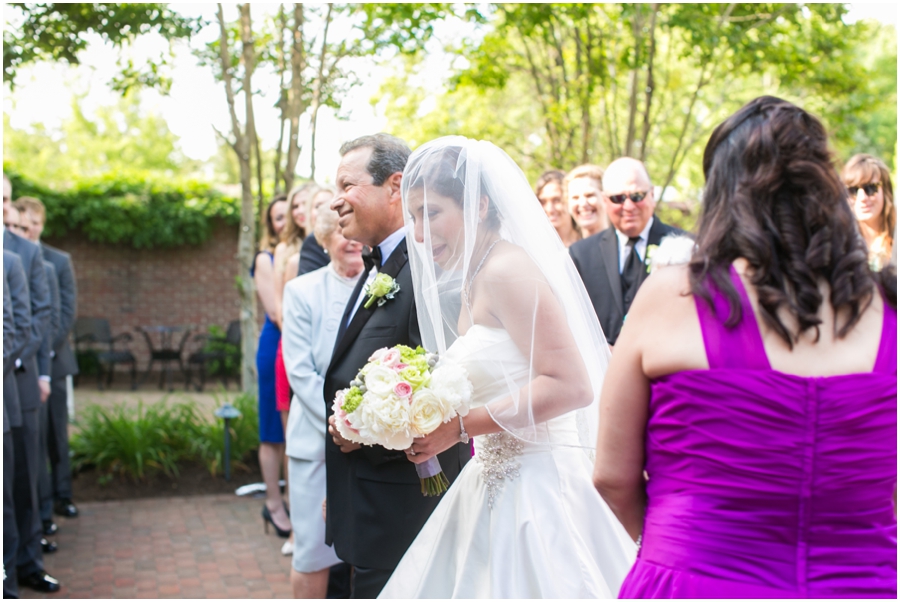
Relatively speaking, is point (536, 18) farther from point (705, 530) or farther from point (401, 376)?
point (705, 530)

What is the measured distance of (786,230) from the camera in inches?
64.2

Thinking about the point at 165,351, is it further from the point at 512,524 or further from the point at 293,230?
the point at 512,524

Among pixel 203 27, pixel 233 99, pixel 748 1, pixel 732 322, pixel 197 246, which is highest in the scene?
pixel 748 1

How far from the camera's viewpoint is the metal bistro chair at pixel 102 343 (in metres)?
13.5

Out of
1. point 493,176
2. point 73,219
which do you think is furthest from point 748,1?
point 73,219

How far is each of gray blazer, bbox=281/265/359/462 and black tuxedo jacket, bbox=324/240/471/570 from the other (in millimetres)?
1079

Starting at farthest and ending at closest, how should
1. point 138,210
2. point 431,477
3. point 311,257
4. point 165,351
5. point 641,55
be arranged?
point 138,210
point 165,351
point 641,55
point 311,257
point 431,477

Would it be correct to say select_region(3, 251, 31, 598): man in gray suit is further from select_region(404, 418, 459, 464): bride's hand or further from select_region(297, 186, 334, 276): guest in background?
select_region(404, 418, 459, 464): bride's hand

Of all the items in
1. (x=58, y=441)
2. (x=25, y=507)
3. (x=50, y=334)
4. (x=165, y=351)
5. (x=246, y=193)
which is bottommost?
(x=165, y=351)

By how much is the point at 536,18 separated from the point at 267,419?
5.17 m

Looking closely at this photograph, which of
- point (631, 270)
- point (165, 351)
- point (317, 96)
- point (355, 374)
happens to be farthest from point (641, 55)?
point (165, 351)

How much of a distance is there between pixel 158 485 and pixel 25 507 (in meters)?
2.40

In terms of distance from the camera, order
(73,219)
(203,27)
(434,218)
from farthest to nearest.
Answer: (73,219)
(203,27)
(434,218)

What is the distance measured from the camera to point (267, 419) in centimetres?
605
